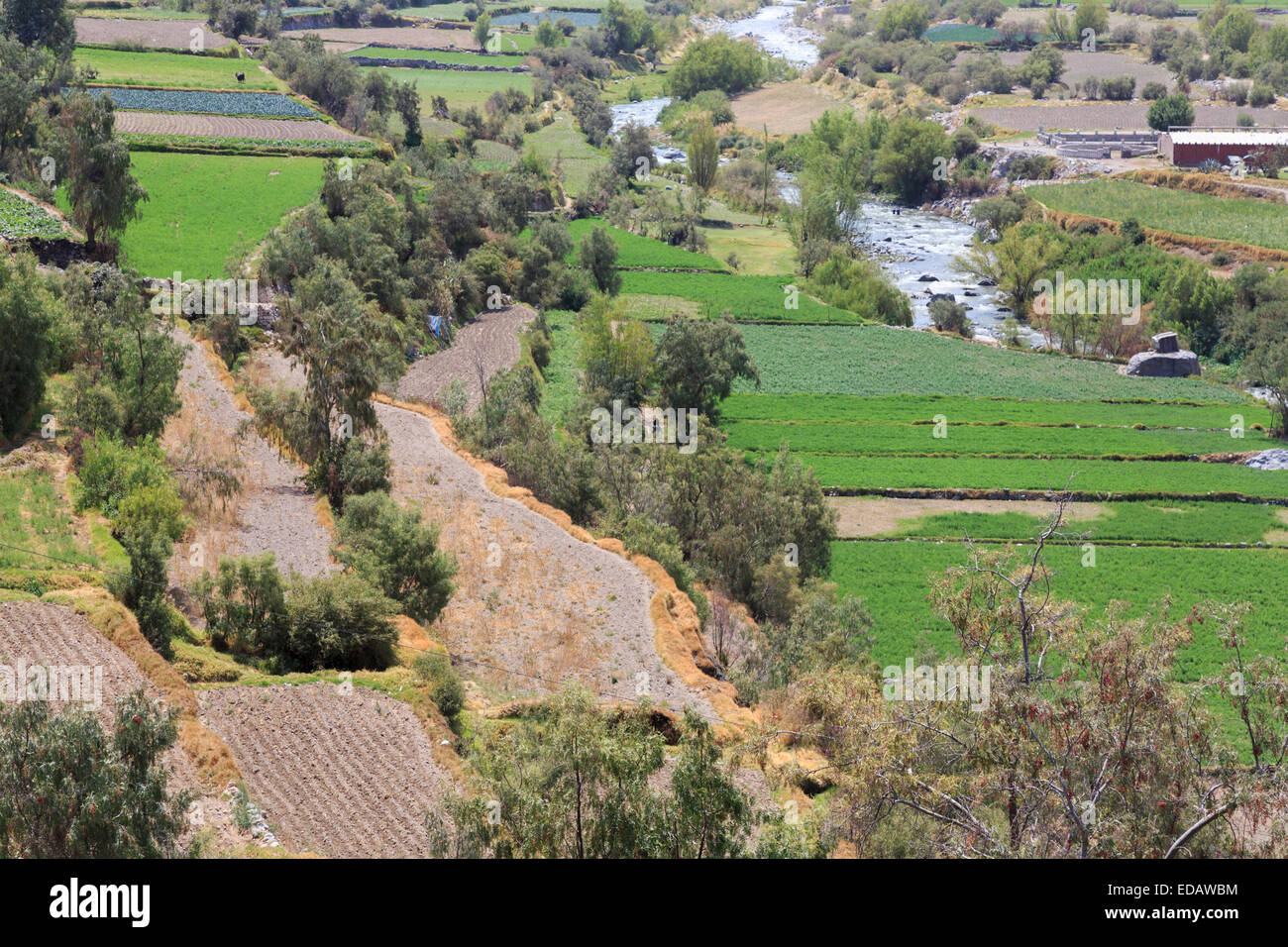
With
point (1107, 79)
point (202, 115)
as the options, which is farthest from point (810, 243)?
point (1107, 79)

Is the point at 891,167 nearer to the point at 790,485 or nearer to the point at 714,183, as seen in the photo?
the point at 714,183

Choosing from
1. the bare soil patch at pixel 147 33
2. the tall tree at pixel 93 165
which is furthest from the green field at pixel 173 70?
the tall tree at pixel 93 165

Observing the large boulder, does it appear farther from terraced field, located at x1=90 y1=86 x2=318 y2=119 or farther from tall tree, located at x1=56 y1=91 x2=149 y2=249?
terraced field, located at x1=90 y1=86 x2=318 y2=119

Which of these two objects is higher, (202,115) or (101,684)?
(202,115)

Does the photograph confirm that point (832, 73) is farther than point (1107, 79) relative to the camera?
Yes

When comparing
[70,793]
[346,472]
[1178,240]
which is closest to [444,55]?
[1178,240]

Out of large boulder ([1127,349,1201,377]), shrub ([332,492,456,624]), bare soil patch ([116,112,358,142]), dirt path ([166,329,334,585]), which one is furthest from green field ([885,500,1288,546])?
bare soil patch ([116,112,358,142])

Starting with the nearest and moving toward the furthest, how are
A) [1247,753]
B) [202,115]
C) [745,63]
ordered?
[1247,753] < [202,115] < [745,63]
